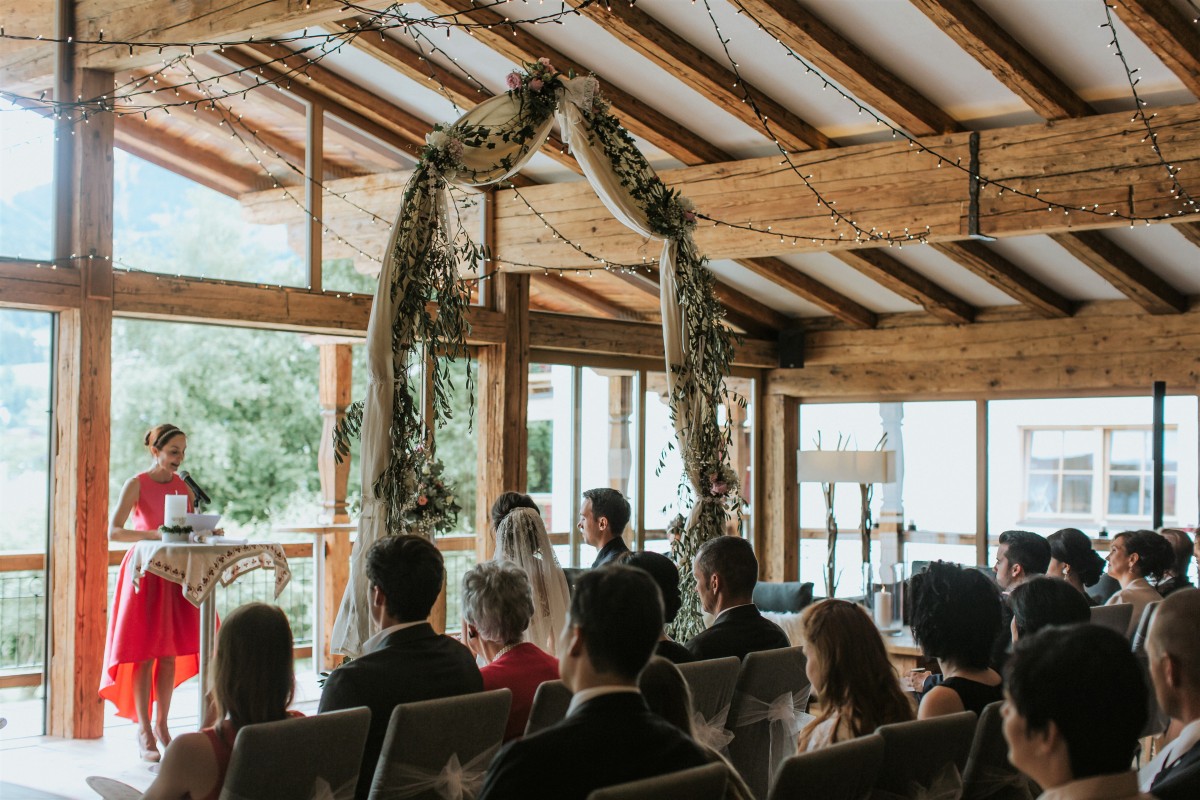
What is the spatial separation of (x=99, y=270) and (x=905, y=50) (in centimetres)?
438

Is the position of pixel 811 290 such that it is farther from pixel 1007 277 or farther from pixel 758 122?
pixel 758 122

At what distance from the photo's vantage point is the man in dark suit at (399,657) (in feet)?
10.3

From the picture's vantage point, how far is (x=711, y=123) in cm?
781

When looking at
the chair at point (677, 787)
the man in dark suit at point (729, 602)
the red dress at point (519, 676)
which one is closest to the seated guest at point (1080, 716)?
the chair at point (677, 787)

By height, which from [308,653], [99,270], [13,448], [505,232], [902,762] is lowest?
[308,653]

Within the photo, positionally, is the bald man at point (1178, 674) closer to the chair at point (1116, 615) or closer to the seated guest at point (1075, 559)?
the chair at point (1116, 615)

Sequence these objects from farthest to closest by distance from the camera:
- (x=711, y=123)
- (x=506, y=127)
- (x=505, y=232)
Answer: (x=505, y=232) → (x=711, y=123) → (x=506, y=127)

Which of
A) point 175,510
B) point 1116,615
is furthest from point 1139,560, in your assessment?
point 175,510

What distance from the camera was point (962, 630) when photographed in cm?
321

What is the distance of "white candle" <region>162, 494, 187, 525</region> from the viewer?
5832 mm

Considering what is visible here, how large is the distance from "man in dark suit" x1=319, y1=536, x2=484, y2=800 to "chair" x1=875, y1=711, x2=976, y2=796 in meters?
1.10

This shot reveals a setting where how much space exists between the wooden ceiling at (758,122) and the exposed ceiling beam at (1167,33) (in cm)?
1

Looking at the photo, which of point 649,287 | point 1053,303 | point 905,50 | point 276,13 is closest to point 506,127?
point 276,13

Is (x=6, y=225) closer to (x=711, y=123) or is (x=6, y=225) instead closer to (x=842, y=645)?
(x=711, y=123)
